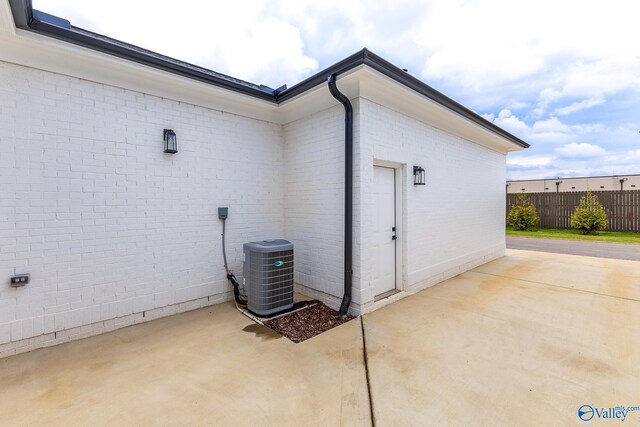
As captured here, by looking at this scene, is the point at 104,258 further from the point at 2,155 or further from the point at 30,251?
the point at 2,155

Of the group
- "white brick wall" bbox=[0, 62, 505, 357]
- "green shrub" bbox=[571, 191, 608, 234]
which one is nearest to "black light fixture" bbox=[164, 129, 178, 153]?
"white brick wall" bbox=[0, 62, 505, 357]

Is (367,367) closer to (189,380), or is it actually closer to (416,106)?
(189,380)

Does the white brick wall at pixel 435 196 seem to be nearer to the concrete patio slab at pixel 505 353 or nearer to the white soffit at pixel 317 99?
the white soffit at pixel 317 99

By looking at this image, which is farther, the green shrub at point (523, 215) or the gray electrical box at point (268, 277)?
the green shrub at point (523, 215)

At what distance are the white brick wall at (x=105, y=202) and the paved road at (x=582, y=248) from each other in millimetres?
9814

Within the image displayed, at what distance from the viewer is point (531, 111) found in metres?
11.4

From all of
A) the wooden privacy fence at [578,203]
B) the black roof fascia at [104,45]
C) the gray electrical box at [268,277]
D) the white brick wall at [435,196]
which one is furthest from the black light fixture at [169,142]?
the wooden privacy fence at [578,203]

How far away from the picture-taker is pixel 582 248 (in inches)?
344

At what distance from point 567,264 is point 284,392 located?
7.79 meters

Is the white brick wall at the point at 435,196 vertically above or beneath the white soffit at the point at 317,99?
beneath

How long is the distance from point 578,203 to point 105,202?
60.2 feet

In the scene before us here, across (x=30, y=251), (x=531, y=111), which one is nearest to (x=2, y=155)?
(x=30, y=251)

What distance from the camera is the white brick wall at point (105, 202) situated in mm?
2844

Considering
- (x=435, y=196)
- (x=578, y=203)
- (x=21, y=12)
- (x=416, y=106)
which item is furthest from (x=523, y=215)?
(x=21, y=12)
